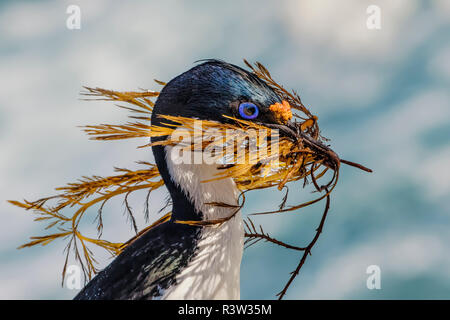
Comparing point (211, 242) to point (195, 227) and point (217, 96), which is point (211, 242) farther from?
point (217, 96)

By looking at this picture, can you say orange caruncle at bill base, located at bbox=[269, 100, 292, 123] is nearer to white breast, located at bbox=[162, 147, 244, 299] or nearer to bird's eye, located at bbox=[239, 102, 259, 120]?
bird's eye, located at bbox=[239, 102, 259, 120]

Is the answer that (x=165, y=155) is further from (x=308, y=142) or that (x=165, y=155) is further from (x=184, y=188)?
(x=308, y=142)

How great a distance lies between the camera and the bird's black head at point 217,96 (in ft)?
4.40

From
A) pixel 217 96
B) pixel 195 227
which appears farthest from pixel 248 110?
pixel 195 227

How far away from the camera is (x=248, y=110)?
135 centimetres

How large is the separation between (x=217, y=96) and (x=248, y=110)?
0.28 feet

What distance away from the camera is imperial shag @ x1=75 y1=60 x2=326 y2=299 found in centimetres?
131

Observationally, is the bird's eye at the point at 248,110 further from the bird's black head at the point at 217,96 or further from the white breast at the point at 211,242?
the white breast at the point at 211,242

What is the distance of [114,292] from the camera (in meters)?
1.33
